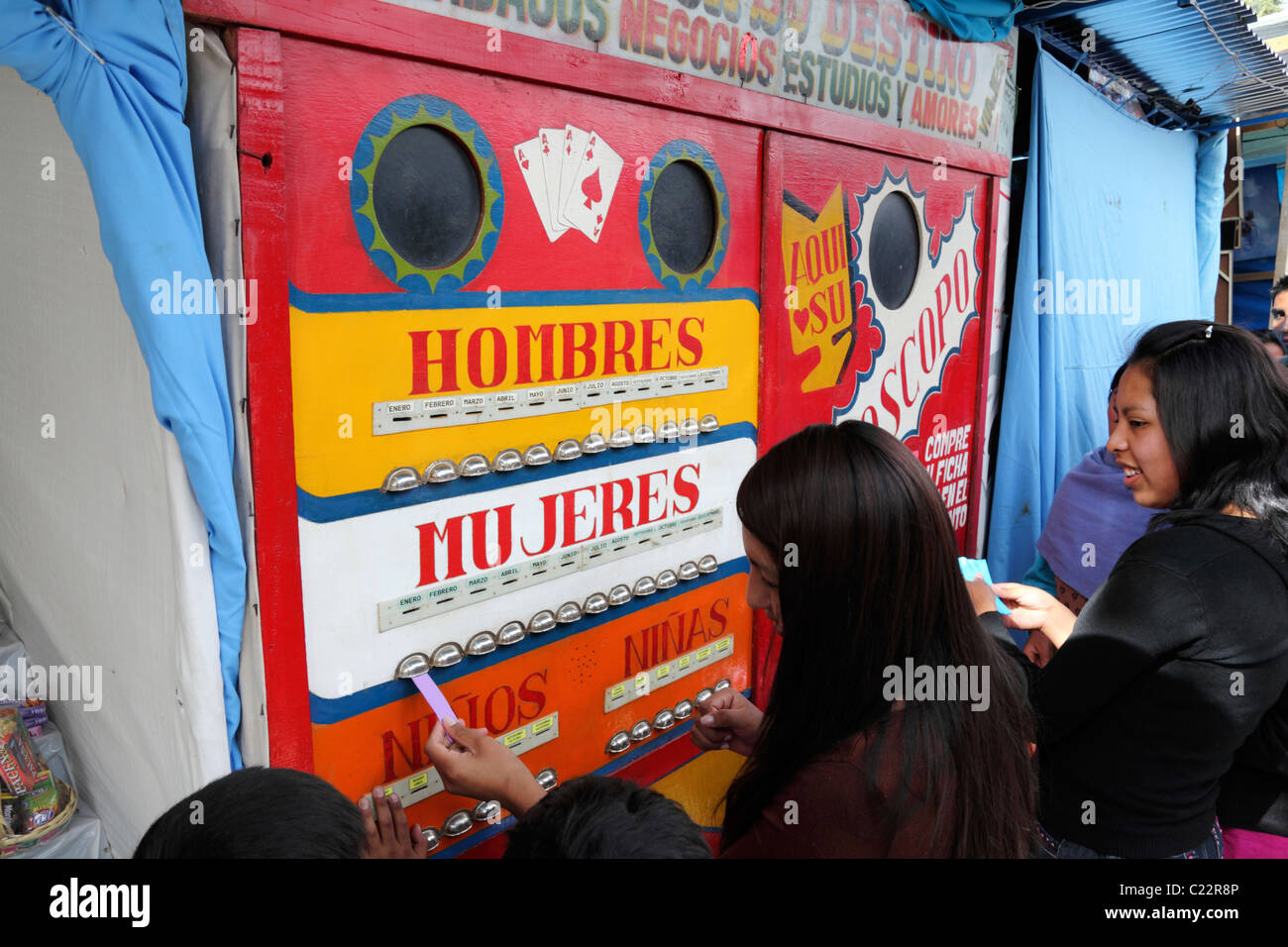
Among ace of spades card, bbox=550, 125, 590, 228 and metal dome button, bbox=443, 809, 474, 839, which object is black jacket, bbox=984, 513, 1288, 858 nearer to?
metal dome button, bbox=443, 809, 474, 839

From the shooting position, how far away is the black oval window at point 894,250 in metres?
2.60

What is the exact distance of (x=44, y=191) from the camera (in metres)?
1.48

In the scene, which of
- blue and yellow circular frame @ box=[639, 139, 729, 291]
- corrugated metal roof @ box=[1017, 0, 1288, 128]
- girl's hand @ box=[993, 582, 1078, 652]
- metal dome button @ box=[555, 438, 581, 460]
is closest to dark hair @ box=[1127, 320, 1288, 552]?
girl's hand @ box=[993, 582, 1078, 652]

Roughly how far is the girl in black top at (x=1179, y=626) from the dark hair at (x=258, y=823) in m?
1.17

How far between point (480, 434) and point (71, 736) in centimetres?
116

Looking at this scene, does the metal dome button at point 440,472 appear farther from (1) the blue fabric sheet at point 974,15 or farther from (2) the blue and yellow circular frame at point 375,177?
(1) the blue fabric sheet at point 974,15

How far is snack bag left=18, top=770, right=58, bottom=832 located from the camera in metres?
1.68

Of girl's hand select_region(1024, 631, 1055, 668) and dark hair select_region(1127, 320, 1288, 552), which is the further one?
girl's hand select_region(1024, 631, 1055, 668)

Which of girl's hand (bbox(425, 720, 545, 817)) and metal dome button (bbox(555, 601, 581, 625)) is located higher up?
metal dome button (bbox(555, 601, 581, 625))

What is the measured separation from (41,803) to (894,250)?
2.52 m

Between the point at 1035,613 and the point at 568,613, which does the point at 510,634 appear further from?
the point at 1035,613

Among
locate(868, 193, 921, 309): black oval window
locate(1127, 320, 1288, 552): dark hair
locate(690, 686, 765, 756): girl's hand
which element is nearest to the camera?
locate(1127, 320, 1288, 552): dark hair

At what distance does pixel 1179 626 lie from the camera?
135 centimetres
